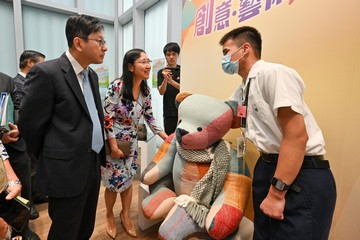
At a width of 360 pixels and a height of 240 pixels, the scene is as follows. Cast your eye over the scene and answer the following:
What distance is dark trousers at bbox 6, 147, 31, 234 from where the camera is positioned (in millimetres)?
1605

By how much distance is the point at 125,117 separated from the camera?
5.44 feet

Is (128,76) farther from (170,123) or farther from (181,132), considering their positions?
(170,123)

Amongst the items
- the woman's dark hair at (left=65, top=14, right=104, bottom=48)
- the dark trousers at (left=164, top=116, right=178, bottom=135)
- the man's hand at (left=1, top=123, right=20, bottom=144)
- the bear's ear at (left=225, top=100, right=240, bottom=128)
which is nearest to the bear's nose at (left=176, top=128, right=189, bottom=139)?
the bear's ear at (left=225, top=100, right=240, bottom=128)

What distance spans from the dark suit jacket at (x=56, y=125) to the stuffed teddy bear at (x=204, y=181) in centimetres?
48

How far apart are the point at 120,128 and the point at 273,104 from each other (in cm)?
118

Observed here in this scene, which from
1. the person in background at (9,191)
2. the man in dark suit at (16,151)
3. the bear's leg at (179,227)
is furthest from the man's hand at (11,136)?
the bear's leg at (179,227)

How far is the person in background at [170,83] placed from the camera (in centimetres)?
228

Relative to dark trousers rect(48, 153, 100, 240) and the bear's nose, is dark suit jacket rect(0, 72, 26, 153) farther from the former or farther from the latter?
the bear's nose

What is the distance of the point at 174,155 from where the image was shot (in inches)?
56.8


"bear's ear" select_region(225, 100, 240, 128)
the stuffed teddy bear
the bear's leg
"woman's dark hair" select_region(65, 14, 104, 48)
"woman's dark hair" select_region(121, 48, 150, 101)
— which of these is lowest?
the bear's leg

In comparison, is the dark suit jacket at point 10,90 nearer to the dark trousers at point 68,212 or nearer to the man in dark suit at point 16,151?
the man in dark suit at point 16,151

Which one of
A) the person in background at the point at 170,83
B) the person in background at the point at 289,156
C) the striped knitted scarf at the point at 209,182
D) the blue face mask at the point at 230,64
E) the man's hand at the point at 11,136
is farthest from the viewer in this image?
the person in background at the point at 170,83

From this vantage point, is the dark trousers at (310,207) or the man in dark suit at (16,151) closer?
the dark trousers at (310,207)

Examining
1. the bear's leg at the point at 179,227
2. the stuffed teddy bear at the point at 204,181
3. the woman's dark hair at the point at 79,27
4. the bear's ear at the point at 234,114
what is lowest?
the bear's leg at the point at 179,227
